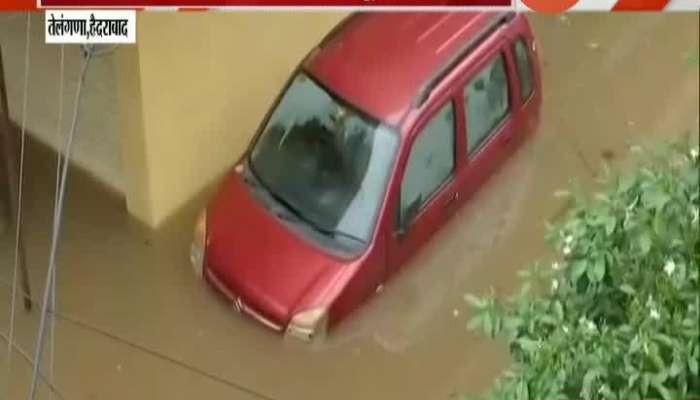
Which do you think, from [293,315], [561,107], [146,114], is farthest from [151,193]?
[561,107]

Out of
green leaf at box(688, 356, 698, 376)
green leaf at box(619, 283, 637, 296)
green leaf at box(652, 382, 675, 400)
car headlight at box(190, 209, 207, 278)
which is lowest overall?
car headlight at box(190, 209, 207, 278)

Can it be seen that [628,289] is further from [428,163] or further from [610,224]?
[428,163]

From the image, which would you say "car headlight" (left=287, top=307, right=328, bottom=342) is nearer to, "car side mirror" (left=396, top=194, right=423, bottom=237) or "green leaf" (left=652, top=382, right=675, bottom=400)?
"car side mirror" (left=396, top=194, right=423, bottom=237)

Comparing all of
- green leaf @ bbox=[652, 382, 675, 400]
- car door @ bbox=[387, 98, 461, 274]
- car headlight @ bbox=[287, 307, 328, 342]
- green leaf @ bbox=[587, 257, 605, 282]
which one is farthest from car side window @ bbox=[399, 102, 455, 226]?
green leaf @ bbox=[652, 382, 675, 400]

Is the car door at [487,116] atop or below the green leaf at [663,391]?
atop

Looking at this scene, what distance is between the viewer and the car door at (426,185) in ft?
4.12

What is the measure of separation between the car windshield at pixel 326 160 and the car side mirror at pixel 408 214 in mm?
27

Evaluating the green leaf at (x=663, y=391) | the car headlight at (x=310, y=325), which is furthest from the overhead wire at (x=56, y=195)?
the green leaf at (x=663, y=391)

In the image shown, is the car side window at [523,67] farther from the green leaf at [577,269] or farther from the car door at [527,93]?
the green leaf at [577,269]

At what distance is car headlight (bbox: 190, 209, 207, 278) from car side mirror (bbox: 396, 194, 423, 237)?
196 mm

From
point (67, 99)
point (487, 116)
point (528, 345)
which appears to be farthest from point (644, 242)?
point (67, 99)

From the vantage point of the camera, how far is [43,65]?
1286 mm

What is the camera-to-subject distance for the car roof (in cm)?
123

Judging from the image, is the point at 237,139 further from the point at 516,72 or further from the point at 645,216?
the point at 645,216
